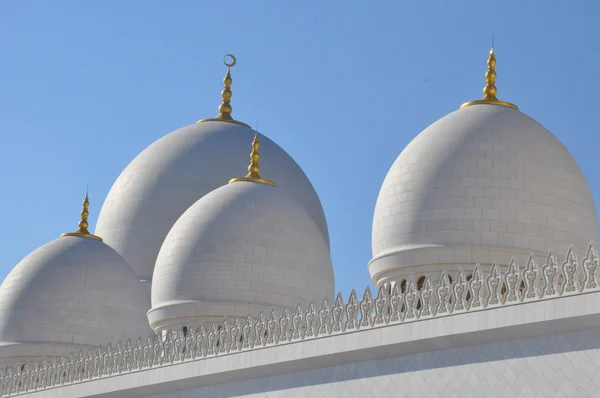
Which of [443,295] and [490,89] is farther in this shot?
[490,89]

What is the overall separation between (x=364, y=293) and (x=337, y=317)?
527mm

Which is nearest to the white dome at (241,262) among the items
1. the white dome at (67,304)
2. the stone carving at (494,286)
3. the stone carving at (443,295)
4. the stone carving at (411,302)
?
the white dome at (67,304)

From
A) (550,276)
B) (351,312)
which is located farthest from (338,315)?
(550,276)

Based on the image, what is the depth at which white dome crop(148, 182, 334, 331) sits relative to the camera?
2134 centimetres

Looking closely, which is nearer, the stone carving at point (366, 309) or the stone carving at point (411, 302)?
the stone carving at point (411, 302)

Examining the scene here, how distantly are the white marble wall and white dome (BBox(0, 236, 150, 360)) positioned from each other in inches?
302

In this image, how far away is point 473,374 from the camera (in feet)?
49.3

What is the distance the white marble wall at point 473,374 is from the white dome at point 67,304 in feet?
25.2

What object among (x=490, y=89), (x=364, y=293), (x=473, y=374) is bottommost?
(x=473, y=374)

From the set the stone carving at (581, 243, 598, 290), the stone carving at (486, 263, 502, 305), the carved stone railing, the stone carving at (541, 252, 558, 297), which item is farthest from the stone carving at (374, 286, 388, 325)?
the stone carving at (581, 243, 598, 290)

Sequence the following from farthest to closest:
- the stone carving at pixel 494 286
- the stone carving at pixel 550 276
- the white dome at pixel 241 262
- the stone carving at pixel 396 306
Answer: the white dome at pixel 241 262 < the stone carving at pixel 396 306 < the stone carving at pixel 494 286 < the stone carving at pixel 550 276

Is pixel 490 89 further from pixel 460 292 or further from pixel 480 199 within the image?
pixel 460 292

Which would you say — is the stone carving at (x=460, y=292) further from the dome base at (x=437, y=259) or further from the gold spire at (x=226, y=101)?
the gold spire at (x=226, y=101)

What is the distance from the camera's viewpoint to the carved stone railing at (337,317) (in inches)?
565
